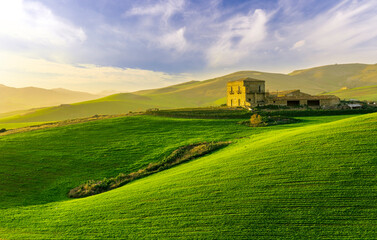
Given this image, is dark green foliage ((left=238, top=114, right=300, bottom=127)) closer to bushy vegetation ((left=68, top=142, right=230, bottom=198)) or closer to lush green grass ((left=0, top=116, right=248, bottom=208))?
lush green grass ((left=0, top=116, right=248, bottom=208))

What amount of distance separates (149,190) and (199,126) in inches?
1037

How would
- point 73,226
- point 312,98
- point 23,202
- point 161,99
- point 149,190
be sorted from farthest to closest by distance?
point 161,99 → point 312,98 → point 23,202 → point 149,190 → point 73,226

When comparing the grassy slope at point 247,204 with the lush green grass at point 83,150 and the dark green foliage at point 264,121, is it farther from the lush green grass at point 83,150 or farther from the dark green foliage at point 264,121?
the dark green foliage at point 264,121

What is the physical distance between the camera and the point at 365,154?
643 inches

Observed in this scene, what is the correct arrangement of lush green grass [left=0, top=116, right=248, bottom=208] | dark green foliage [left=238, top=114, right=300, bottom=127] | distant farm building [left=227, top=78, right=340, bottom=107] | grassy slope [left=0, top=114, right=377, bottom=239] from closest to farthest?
1. grassy slope [left=0, top=114, right=377, bottom=239]
2. lush green grass [left=0, top=116, right=248, bottom=208]
3. dark green foliage [left=238, top=114, right=300, bottom=127]
4. distant farm building [left=227, top=78, right=340, bottom=107]

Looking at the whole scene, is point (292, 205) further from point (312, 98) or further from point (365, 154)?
point (312, 98)

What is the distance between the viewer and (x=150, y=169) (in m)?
25.9

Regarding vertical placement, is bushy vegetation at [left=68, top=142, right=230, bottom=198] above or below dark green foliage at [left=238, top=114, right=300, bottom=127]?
below

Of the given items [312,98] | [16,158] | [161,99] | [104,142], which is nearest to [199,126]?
[104,142]

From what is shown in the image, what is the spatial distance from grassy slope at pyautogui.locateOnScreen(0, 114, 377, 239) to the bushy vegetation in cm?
342

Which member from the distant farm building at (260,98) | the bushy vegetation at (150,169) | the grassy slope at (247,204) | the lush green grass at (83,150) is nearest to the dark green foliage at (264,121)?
the lush green grass at (83,150)

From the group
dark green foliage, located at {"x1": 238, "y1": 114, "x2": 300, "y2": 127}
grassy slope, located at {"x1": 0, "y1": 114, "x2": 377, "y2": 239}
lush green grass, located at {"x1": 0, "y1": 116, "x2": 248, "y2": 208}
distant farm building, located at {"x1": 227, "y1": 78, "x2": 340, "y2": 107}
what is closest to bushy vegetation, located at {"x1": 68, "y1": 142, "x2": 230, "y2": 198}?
lush green grass, located at {"x1": 0, "y1": 116, "x2": 248, "y2": 208}

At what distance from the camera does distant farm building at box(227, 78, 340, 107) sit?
62281mm

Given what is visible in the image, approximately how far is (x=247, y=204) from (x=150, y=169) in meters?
14.8
